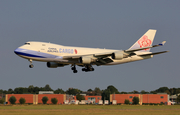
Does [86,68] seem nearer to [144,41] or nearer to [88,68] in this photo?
[88,68]

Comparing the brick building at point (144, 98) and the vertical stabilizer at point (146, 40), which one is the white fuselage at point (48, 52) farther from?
the brick building at point (144, 98)

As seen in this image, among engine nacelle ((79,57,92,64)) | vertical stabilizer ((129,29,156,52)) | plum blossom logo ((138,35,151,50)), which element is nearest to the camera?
engine nacelle ((79,57,92,64))

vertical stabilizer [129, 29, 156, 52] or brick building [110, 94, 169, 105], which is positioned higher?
vertical stabilizer [129, 29, 156, 52]

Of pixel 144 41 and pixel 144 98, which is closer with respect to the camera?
pixel 144 41

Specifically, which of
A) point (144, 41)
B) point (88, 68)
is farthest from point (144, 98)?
point (88, 68)

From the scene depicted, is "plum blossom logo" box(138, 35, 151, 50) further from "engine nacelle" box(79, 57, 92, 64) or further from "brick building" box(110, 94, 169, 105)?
"brick building" box(110, 94, 169, 105)

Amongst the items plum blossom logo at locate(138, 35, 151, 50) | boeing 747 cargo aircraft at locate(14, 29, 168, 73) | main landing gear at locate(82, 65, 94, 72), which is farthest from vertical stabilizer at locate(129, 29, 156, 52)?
main landing gear at locate(82, 65, 94, 72)

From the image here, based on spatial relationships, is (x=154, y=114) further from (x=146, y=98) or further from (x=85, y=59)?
(x=146, y=98)

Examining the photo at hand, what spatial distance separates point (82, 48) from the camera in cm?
6750

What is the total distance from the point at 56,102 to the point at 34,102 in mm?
10039

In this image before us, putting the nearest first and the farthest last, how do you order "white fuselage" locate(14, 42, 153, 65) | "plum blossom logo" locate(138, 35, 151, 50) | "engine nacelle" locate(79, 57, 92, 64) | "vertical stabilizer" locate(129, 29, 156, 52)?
1. "white fuselage" locate(14, 42, 153, 65)
2. "engine nacelle" locate(79, 57, 92, 64)
3. "vertical stabilizer" locate(129, 29, 156, 52)
4. "plum blossom logo" locate(138, 35, 151, 50)

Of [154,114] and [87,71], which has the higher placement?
[87,71]

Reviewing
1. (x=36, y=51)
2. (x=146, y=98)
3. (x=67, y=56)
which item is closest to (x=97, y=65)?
(x=67, y=56)

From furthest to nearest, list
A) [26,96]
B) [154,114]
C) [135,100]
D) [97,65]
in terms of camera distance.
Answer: [26,96]
[135,100]
[97,65]
[154,114]
